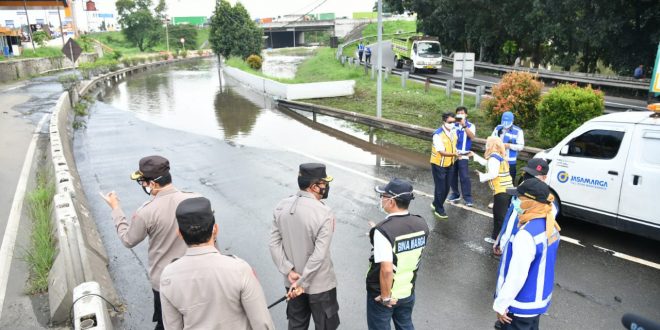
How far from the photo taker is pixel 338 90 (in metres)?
21.9

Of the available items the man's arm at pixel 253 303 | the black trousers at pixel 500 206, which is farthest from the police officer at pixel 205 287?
the black trousers at pixel 500 206

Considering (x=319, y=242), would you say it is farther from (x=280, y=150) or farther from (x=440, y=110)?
(x=440, y=110)

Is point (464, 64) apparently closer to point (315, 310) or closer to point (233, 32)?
point (315, 310)

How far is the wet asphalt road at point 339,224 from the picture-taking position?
5367 millimetres

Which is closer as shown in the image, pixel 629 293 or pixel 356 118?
pixel 629 293

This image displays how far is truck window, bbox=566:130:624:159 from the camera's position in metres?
6.61

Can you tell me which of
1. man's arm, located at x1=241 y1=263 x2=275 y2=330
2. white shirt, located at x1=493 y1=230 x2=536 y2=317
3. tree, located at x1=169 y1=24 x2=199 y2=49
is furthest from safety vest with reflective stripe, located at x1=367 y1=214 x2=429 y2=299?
tree, located at x1=169 y1=24 x2=199 y2=49

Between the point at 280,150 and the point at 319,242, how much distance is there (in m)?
9.46

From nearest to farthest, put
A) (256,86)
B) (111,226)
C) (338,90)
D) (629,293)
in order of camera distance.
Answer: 1. (629,293)
2. (111,226)
3. (338,90)
4. (256,86)

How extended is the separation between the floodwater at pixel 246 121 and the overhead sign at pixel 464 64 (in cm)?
343

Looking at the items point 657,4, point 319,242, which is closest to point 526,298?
point 319,242

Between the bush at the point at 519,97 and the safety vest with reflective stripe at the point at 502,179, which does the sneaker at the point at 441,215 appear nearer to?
the safety vest with reflective stripe at the point at 502,179

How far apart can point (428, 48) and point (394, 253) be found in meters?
28.1

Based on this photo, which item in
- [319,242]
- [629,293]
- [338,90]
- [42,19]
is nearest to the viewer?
[319,242]
